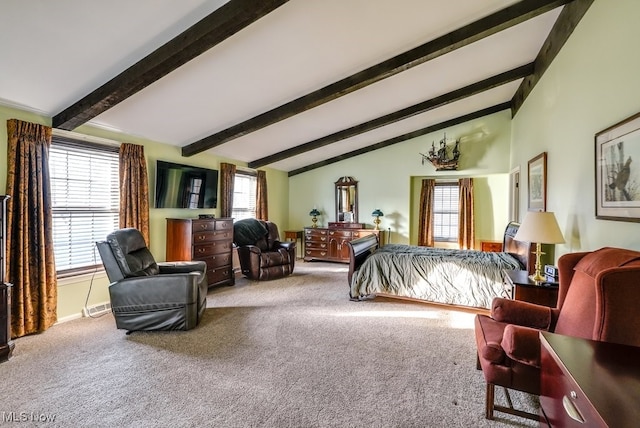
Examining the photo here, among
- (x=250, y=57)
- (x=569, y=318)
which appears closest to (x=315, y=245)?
(x=250, y=57)

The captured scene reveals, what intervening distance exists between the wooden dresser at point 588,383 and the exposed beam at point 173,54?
257cm

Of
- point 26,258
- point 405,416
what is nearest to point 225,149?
point 26,258

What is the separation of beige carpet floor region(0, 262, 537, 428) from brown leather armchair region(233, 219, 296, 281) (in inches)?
64.5

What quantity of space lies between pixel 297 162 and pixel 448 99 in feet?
11.8

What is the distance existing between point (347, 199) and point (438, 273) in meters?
3.66

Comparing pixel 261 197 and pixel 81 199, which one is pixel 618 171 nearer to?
pixel 81 199

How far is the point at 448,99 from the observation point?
15.7ft

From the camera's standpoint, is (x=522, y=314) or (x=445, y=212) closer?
(x=522, y=314)

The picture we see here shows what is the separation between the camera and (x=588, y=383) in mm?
984

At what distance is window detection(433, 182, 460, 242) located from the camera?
22.3ft

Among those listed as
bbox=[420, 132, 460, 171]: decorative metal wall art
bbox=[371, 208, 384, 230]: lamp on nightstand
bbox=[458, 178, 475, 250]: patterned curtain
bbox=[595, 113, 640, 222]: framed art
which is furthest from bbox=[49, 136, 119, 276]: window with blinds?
bbox=[458, 178, 475, 250]: patterned curtain

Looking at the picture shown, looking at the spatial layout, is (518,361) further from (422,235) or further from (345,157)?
(345,157)

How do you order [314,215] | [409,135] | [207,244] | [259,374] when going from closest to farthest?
[259,374] → [207,244] → [409,135] → [314,215]
